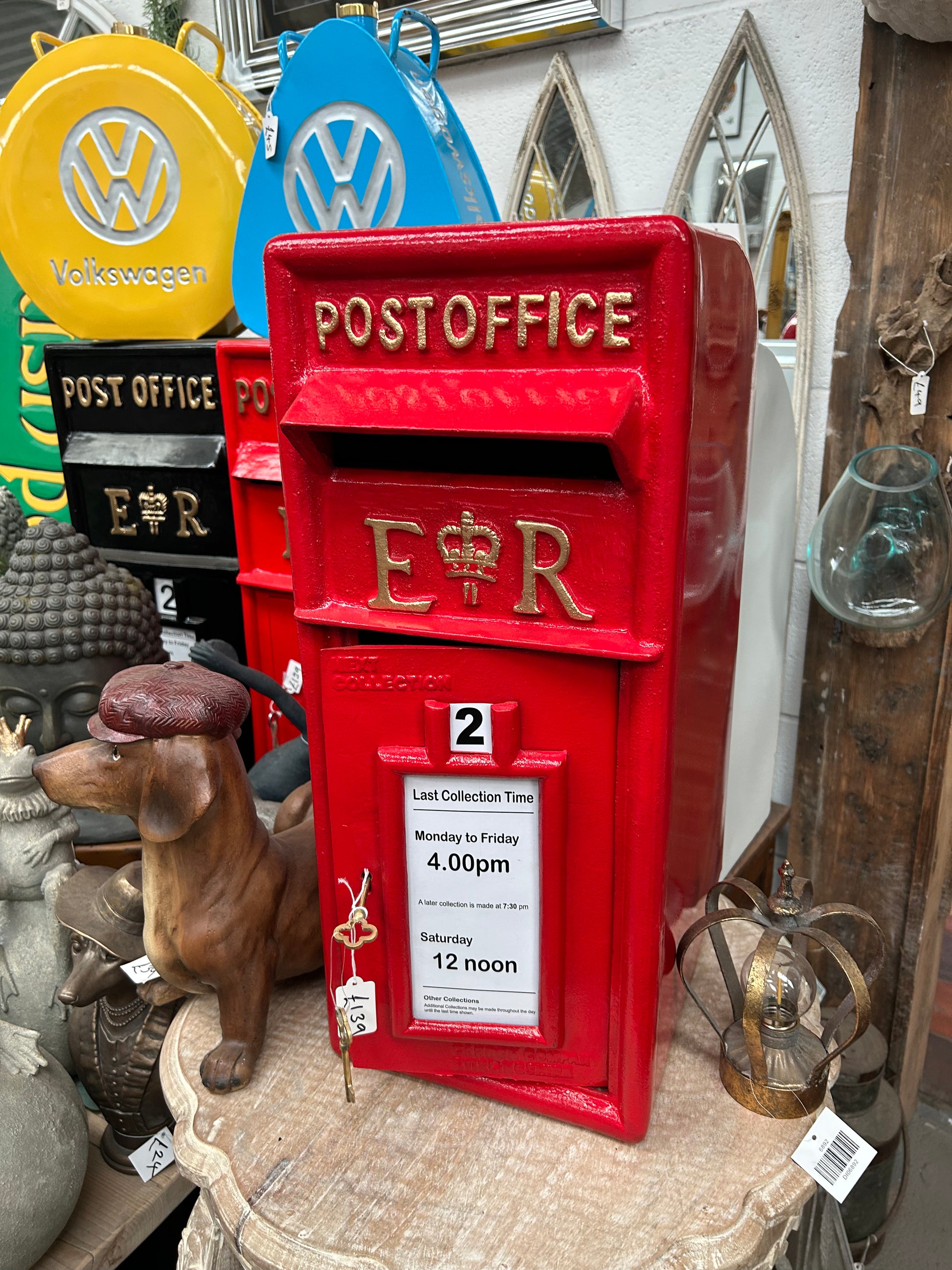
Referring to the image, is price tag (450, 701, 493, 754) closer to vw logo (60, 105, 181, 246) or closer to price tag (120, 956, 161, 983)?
price tag (120, 956, 161, 983)

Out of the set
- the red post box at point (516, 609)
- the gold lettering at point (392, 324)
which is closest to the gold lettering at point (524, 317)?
the red post box at point (516, 609)

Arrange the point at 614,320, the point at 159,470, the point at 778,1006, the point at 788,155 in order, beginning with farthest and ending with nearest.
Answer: the point at 159,470, the point at 788,155, the point at 778,1006, the point at 614,320

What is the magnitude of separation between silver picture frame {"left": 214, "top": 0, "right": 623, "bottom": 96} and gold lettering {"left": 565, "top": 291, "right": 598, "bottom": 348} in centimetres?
117

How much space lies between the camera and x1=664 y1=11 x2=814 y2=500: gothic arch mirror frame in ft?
4.78

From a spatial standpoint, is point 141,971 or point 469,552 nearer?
point 469,552

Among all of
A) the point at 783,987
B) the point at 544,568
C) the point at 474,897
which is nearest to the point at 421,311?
the point at 544,568

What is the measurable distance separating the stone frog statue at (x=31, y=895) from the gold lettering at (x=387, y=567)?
0.66 metres

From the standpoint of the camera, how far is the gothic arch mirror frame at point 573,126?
1634 mm

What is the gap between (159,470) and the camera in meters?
1.62

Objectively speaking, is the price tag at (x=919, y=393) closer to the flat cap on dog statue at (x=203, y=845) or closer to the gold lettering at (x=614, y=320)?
the gold lettering at (x=614, y=320)

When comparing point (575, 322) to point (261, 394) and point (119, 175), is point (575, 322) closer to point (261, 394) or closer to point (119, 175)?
point (261, 394)

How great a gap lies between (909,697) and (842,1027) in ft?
1.76

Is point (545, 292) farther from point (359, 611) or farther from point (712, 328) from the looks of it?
point (359, 611)

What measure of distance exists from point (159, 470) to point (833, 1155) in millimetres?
1446
